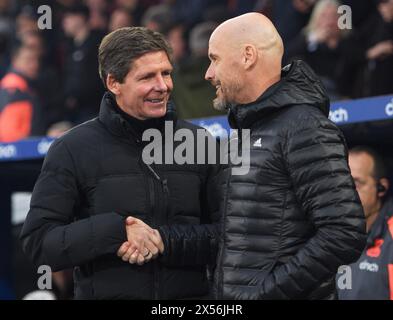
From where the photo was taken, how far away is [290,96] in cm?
297

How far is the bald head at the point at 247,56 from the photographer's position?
3031 millimetres

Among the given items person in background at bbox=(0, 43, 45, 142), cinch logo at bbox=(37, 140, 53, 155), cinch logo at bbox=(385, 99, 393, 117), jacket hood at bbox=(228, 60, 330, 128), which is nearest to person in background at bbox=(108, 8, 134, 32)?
person in background at bbox=(0, 43, 45, 142)

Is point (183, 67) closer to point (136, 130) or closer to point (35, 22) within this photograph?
point (35, 22)

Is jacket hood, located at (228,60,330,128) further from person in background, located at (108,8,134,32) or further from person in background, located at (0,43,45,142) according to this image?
person in background, located at (108,8,134,32)

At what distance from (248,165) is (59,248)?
2.33 feet

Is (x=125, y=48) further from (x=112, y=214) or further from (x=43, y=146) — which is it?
(x=43, y=146)

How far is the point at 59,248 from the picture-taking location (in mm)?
3174

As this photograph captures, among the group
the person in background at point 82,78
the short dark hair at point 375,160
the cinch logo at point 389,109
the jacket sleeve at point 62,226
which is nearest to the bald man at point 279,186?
the jacket sleeve at point 62,226

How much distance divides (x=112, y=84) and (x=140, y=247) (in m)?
0.61

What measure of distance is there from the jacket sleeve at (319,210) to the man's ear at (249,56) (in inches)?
11.2

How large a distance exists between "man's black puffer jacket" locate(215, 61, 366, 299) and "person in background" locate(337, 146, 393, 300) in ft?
7.17

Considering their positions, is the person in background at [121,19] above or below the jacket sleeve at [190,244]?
above
